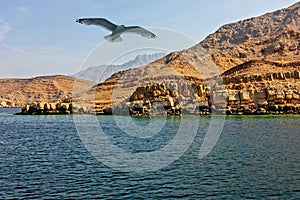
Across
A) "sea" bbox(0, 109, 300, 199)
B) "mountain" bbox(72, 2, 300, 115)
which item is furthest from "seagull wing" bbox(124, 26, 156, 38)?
"mountain" bbox(72, 2, 300, 115)

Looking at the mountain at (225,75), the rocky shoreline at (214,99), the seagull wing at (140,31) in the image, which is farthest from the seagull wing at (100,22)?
the mountain at (225,75)

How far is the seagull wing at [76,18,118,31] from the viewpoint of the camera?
21.7 m

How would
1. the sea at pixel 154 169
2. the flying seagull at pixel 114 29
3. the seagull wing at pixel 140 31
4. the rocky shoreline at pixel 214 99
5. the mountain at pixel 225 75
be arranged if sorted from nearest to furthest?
the sea at pixel 154 169 → the flying seagull at pixel 114 29 → the seagull wing at pixel 140 31 → the rocky shoreline at pixel 214 99 → the mountain at pixel 225 75

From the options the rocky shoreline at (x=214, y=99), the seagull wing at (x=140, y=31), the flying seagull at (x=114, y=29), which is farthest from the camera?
the rocky shoreline at (x=214, y=99)

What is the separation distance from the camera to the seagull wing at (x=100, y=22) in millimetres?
21681

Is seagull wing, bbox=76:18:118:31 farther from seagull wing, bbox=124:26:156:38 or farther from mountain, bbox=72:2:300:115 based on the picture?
mountain, bbox=72:2:300:115

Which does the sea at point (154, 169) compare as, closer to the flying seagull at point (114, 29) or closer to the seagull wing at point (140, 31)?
the flying seagull at point (114, 29)

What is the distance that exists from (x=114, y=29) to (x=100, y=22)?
39.8 inches

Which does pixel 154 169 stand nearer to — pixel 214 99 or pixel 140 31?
pixel 140 31

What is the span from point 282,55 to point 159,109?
66618mm

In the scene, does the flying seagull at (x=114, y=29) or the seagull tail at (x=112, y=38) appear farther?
the seagull tail at (x=112, y=38)

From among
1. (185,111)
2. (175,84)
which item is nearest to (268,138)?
(185,111)

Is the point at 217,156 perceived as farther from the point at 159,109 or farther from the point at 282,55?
the point at 282,55

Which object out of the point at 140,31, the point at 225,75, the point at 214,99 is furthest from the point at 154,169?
the point at 225,75
